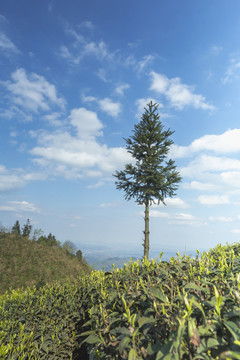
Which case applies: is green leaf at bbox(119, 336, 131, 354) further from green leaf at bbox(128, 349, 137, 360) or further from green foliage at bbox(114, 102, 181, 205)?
green foliage at bbox(114, 102, 181, 205)

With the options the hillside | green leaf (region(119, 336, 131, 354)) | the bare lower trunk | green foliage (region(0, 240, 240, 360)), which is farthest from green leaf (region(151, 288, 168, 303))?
the hillside

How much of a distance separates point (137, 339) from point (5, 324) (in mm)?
3184

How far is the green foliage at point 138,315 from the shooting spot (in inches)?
59.5

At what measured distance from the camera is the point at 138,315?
6.70 feet

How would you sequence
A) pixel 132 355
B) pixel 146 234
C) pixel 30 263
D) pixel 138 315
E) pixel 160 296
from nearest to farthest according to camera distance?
pixel 132 355, pixel 160 296, pixel 138 315, pixel 146 234, pixel 30 263

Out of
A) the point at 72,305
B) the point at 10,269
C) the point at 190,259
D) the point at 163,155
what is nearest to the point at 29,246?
the point at 10,269

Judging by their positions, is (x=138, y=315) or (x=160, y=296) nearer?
(x=160, y=296)

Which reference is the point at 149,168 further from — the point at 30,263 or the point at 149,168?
the point at 30,263

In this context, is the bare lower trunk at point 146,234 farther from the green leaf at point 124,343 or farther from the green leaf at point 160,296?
the green leaf at point 124,343

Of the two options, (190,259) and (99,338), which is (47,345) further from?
(190,259)

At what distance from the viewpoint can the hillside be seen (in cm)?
1742

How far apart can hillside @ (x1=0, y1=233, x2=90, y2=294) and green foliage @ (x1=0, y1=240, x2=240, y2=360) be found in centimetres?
1354

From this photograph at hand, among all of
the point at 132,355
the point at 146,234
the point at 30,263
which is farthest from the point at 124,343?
the point at 30,263

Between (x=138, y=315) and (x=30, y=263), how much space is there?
21.1m
